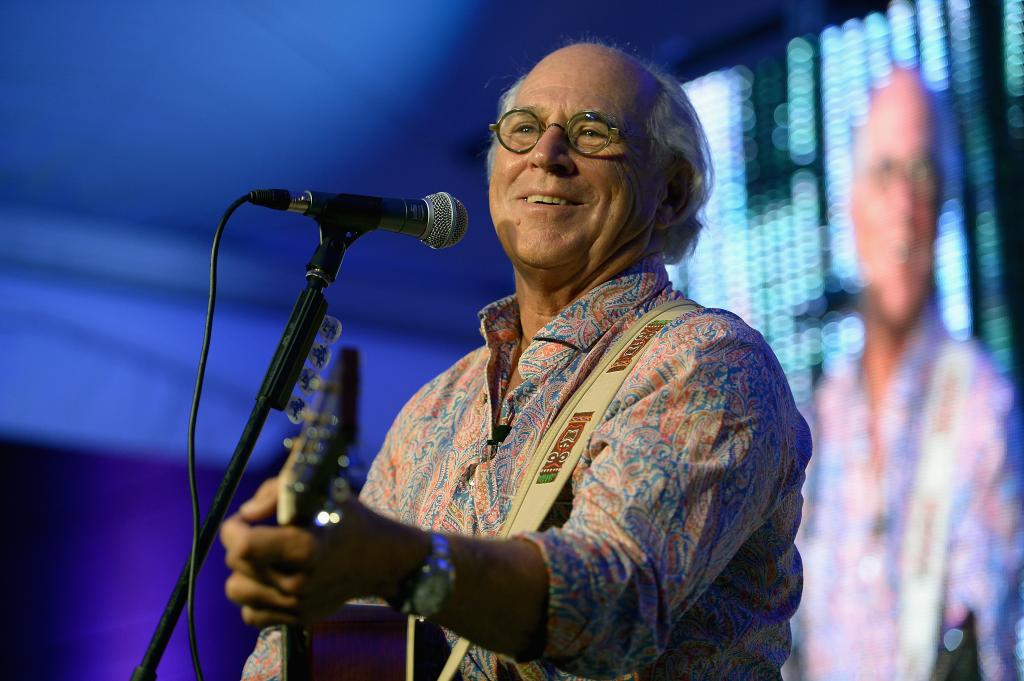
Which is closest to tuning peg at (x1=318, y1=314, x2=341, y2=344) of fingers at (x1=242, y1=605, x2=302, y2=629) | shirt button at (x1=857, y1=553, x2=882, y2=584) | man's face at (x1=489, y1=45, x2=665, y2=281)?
man's face at (x1=489, y1=45, x2=665, y2=281)

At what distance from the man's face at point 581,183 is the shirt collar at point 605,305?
50 mm

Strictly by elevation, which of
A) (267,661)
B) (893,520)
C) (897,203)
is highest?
(897,203)

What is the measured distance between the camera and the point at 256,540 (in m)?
1.19

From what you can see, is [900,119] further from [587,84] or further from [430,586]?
[430,586]

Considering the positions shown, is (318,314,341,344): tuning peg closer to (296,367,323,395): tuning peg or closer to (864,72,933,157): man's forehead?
(296,367,323,395): tuning peg

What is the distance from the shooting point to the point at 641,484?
1595mm

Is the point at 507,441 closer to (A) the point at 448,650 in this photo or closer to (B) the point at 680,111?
(A) the point at 448,650

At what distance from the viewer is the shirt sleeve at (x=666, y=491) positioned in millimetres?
1478

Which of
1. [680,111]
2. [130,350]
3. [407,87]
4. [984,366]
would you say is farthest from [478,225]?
[680,111]

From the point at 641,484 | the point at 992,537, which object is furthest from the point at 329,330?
the point at 992,537

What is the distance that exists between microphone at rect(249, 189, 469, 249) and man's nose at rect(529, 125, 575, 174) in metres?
0.33

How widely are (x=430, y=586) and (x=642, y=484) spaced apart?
14.8 inches

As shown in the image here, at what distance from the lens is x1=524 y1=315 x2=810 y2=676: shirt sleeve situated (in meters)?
1.48

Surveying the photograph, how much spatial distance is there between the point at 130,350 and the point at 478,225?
6.56 feet
